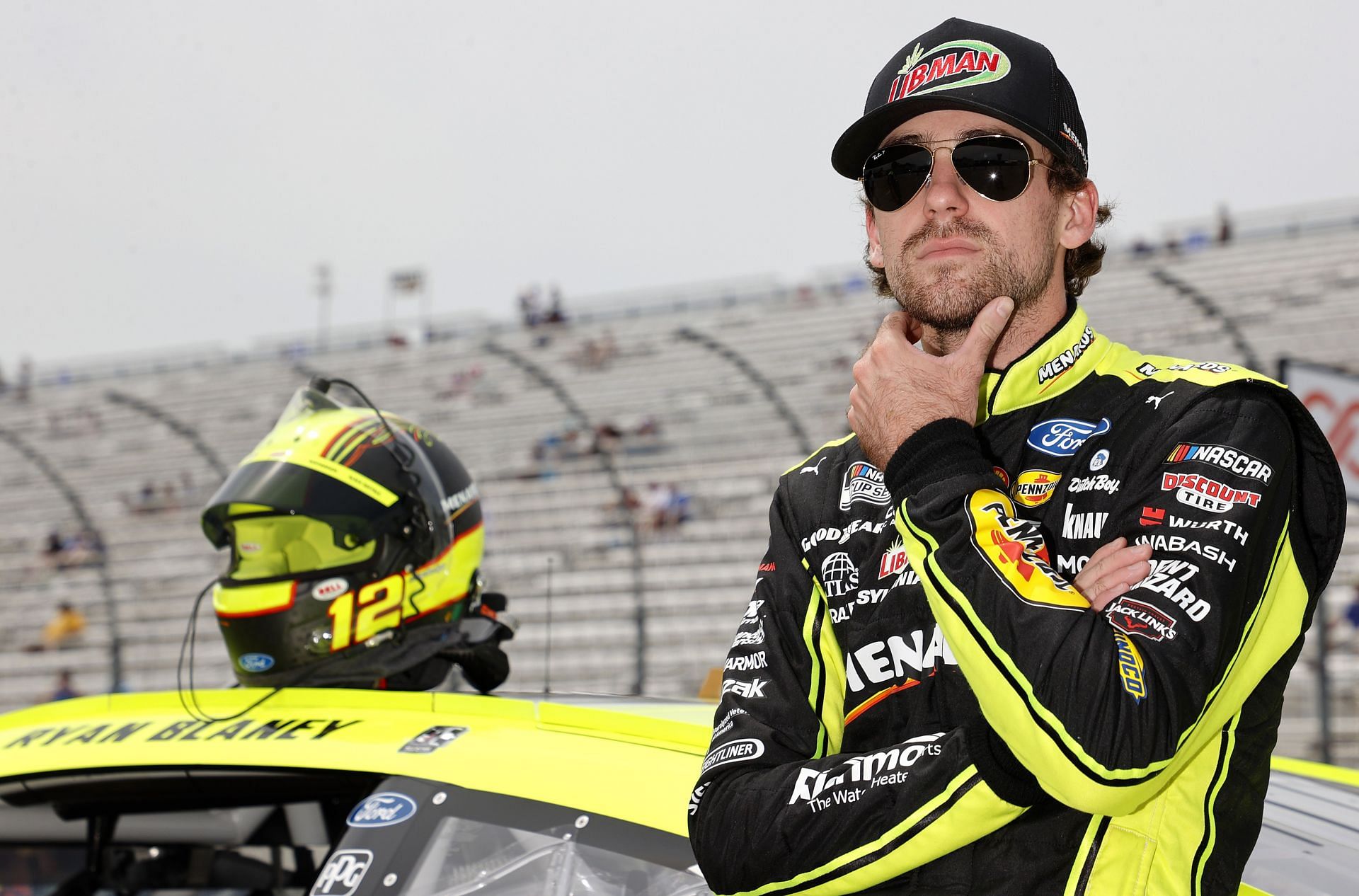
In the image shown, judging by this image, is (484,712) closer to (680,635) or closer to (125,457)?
(680,635)

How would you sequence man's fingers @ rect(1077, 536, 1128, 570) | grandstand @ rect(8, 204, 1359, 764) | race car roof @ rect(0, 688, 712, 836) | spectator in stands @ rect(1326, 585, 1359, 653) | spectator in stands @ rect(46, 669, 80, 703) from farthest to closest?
1. spectator in stands @ rect(46, 669, 80, 703)
2. grandstand @ rect(8, 204, 1359, 764)
3. spectator in stands @ rect(1326, 585, 1359, 653)
4. race car roof @ rect(0, 688, 712, 836)
5. man's fingers @ rect(1077, 536, 1128, 570)

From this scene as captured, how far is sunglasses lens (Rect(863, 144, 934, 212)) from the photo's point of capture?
162cm

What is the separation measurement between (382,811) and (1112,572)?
126 centimetres

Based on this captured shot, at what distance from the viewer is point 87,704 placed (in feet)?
8.71

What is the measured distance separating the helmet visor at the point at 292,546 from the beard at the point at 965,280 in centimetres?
198

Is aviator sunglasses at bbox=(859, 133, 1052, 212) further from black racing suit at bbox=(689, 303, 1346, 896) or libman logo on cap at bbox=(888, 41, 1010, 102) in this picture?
black racing suit at bbox=(689, 303, 1346, 896)

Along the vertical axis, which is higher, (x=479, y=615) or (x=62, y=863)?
(x=479, y=615)

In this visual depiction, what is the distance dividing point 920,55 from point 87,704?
2138 mm

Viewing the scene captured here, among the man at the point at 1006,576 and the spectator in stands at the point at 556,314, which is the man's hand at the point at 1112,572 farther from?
the spectator in stands at the point at 556,314

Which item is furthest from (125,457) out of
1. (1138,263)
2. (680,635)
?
(1138,263)

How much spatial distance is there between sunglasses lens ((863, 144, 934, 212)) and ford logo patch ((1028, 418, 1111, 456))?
35 cm

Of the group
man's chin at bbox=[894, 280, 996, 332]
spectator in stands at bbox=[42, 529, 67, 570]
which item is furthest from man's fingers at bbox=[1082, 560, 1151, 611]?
spectator in stands at bbox=[42, 529, 67, 570]

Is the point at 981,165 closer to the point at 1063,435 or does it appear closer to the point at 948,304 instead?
the point at 948,304

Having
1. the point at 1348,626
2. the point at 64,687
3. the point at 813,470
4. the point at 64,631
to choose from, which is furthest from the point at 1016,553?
the point at 64,631
